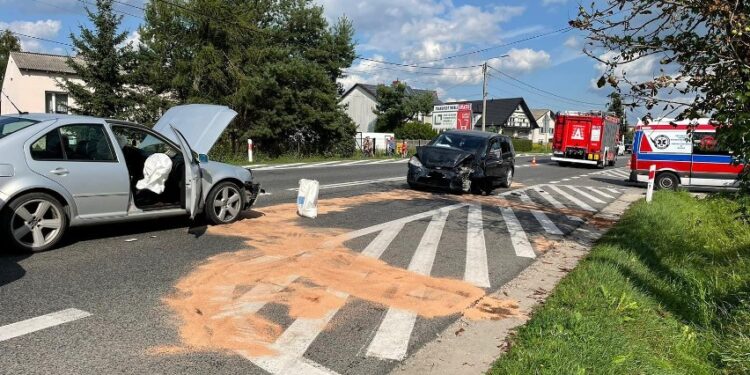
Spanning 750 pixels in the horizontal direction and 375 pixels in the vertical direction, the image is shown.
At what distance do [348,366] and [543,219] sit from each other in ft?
26.1

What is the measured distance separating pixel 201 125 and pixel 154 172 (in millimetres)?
1125

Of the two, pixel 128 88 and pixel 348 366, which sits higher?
pixel 128 88

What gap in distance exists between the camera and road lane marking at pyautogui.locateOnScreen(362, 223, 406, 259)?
6705 millimetres

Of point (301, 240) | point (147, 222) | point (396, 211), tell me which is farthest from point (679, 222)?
point (147, 222)

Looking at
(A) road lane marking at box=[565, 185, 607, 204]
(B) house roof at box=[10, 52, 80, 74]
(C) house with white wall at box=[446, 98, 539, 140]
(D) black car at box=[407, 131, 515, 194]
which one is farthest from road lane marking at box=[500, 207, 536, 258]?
(C) house with white wall at box=[446, 98, 539, 140]

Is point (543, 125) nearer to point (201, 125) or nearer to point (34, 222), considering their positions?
point (201, 125)

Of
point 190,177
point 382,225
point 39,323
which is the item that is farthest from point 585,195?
point 39,323

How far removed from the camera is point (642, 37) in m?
5.30

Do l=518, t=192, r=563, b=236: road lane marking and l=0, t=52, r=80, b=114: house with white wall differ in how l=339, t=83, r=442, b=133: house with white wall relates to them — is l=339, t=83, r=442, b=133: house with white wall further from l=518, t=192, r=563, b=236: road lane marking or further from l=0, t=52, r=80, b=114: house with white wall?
l=518, t=192, r=563, b=236: road lane marking

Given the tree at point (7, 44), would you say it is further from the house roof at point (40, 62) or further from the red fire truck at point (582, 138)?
the red fire truck at point (582, 138)

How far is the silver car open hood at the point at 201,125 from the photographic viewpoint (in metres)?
7.30

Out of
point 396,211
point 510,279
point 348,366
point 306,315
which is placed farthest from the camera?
point 396,211

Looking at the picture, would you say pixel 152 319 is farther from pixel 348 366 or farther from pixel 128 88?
pixel 128 88

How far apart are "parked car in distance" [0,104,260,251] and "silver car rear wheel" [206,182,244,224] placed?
0.05ft
